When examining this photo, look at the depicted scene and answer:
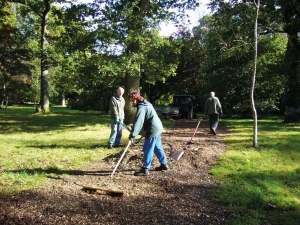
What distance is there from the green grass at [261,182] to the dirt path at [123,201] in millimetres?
343

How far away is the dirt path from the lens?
4.22m

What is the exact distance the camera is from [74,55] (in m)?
13.4

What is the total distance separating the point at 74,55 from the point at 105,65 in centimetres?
159

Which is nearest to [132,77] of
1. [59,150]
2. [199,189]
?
[59,150]

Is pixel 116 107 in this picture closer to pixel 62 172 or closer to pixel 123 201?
pixel 62 172

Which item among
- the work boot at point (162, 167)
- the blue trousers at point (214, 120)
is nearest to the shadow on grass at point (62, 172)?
the work boot at point (162, 167)

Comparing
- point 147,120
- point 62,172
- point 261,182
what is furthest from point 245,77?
point 62,172

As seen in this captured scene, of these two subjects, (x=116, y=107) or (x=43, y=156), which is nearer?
(x=43, y=156)

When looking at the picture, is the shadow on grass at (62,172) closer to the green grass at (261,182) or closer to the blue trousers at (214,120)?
the green grass at (261,182)

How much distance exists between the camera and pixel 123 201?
4.91 m

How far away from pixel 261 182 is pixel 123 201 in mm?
3109

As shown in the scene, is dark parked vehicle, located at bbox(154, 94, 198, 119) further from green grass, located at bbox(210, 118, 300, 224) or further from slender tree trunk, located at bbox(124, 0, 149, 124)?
green grass, located at bbox(210, 118, 300, 224)

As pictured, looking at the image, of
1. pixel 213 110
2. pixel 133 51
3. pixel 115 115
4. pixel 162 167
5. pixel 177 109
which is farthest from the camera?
pixel 177 109

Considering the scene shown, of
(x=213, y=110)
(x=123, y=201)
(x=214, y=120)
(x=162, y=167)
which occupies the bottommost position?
(x=123, y=201)
